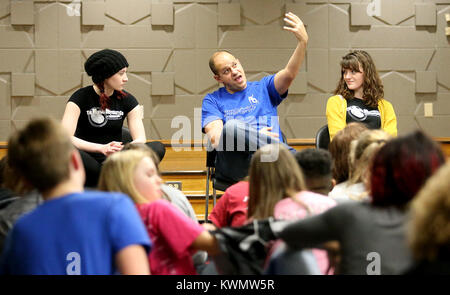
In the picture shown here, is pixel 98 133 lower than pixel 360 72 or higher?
lower

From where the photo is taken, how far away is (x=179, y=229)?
1.57m

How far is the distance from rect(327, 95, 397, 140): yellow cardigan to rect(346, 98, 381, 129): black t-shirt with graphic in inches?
1.5

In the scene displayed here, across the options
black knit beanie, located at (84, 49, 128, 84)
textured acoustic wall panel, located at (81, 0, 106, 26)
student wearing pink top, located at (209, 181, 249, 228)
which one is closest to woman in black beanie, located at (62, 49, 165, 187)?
black knit beanie, located at (84, 49, 128, 84)

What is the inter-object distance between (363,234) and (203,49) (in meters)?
3.91

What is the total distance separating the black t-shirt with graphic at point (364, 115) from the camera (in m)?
3.63

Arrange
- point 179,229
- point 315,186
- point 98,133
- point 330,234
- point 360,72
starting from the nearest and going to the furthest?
point 330,234 → point 179,229 → point 315,186 → point 98,133 → point 360,72

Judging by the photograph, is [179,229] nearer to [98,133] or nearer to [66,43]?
[98,133]

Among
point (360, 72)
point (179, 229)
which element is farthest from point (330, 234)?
point (360, 72)

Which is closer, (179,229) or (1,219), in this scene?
(179,229)

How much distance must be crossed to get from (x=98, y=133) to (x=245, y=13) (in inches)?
87.7

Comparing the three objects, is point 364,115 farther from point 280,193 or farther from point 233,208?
point 280,193

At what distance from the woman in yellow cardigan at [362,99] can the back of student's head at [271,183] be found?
190cm

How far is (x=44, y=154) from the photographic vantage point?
51.8 inches

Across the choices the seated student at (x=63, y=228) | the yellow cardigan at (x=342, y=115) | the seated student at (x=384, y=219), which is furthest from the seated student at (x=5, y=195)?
the yellow cardigan at (x=342, y=115)
